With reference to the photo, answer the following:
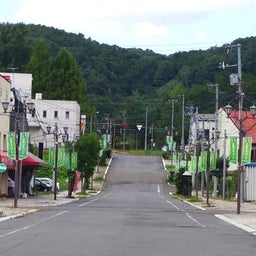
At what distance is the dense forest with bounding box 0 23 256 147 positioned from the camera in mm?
142875

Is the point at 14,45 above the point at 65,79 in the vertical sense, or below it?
above

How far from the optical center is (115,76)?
179250 mm

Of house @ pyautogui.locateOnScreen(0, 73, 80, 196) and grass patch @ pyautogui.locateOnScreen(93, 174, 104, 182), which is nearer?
house @ pyautogui.locateOnScreen(0, 73, 80, 196)

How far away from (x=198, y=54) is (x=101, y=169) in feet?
160

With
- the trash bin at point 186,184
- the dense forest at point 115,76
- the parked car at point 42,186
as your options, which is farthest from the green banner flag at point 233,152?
the dense forest at point 115,76

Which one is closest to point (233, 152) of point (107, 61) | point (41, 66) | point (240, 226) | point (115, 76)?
point (240, 226)

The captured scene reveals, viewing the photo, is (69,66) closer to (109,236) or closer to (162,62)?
(162,62)

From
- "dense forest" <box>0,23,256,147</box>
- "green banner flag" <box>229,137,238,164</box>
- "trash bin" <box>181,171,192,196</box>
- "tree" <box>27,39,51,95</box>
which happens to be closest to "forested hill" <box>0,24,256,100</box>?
"dense forest" <box>0,23,256,147</box>

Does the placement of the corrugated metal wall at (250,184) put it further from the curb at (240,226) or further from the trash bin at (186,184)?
the curb at (240,226)

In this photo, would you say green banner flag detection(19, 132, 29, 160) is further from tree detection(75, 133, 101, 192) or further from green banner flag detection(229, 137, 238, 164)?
tree detection(75, 133, 101, 192)

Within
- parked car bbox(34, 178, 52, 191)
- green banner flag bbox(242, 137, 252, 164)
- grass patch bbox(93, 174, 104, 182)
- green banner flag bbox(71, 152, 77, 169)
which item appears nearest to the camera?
green banner flag bbox(242, 137, 252, 164)

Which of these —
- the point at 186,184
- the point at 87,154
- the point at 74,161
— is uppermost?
the point at 87,154

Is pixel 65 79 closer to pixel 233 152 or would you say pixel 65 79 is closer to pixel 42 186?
pixel 42 186

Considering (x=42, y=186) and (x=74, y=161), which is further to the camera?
(x=42, y=186)
